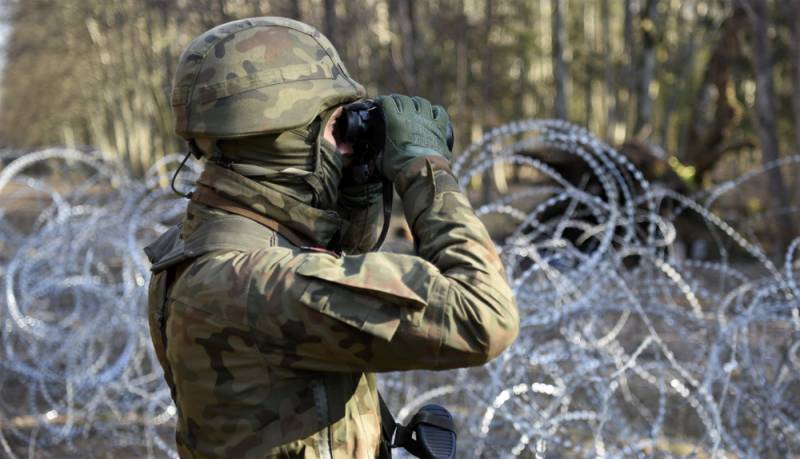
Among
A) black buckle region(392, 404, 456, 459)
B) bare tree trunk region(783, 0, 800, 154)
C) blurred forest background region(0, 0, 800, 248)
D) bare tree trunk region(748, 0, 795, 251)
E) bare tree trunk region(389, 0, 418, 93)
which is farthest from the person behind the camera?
bare tree trunk region(389, 0, 418, 93)

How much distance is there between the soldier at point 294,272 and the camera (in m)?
1.67

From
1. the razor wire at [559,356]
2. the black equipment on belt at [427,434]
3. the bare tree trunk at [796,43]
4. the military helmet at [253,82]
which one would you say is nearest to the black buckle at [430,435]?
the black equipment on belt at [427,434]

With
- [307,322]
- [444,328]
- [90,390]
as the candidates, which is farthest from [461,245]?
[90,390]

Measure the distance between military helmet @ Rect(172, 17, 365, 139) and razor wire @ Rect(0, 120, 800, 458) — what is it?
1.21 metres

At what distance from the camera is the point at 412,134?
1872 mm

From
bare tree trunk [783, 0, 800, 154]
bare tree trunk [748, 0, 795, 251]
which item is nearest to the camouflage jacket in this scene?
bare tree trunk [783, 0, 800, 154]

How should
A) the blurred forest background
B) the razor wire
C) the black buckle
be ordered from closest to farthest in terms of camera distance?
1. the black buckle
2. the razor wire
3. the blurred forest background

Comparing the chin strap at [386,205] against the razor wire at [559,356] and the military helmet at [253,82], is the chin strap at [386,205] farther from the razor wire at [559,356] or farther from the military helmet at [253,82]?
the razor wire at [559,356]

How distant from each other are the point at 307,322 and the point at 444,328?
0.83 feet

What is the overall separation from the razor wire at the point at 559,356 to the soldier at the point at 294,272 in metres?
1.21

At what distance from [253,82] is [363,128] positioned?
248 mm

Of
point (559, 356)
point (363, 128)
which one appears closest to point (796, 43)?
point (559, 356)

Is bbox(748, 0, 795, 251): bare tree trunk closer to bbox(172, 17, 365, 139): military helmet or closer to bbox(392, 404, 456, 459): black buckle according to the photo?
bbox(392, 404, 456, 459): black buckle

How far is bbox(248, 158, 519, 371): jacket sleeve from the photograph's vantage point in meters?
1.66
